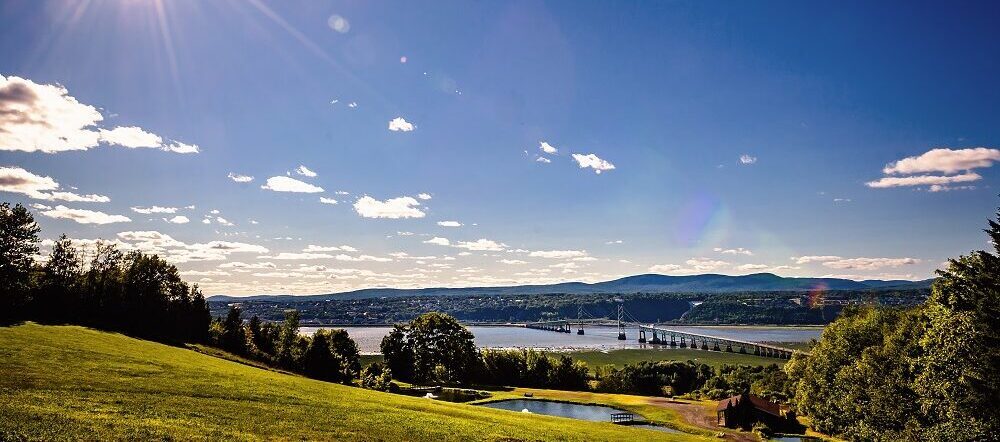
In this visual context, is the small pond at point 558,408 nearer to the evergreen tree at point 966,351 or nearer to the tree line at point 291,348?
the tree line at point 291,348

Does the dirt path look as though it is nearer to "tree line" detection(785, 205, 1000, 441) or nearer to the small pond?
the small pond

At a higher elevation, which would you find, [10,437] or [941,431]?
[10,437]

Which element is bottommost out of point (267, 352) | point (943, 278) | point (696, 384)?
point (696, 384)

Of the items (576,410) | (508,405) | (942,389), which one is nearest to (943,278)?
(942,389)

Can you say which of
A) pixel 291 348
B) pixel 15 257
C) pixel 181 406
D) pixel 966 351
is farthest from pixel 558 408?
pixel 15 257

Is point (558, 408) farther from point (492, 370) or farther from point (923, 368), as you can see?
point (923, 368)

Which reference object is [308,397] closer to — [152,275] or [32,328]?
[32,328]

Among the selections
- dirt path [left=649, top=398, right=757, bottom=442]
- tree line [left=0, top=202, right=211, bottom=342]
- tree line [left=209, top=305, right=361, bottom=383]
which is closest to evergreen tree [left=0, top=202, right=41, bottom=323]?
tree line [left=0, top=202, right=211, bottom=342]
